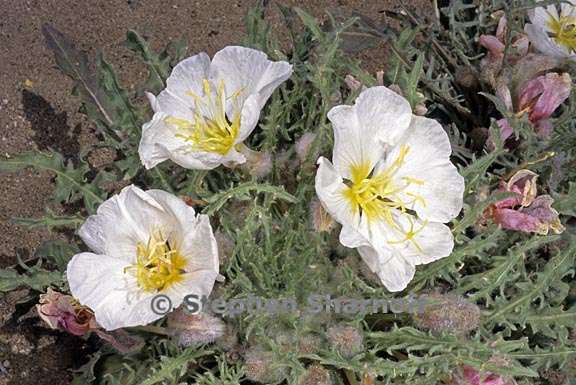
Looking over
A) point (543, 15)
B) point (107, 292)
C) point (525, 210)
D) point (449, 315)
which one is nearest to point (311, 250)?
point (449, 315)

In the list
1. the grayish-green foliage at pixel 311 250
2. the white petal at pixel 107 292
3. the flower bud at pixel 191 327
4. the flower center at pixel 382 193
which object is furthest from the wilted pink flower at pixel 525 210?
the white petal at pixel 107 292

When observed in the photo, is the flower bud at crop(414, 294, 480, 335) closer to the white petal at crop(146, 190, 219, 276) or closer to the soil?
the white petal at crop(146, 190, 219, 276)

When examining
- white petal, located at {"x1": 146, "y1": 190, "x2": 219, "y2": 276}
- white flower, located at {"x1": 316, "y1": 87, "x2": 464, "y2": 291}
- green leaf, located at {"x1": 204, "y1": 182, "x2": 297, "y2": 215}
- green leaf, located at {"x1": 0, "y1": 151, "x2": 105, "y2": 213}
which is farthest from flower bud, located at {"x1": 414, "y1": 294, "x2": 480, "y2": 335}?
green leaf, located at {"x1": 0, "y1": 151, "x2": 105, "y2": 213}

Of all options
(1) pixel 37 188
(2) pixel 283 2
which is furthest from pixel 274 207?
(2) pixel 283 2

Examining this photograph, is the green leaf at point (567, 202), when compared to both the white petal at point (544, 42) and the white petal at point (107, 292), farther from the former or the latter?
the white petal at point (107, 292)

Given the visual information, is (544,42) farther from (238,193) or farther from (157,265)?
(157,265)

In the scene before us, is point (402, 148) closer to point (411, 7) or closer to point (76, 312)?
point (76, 312)

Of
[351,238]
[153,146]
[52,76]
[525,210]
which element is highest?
[153,146]
